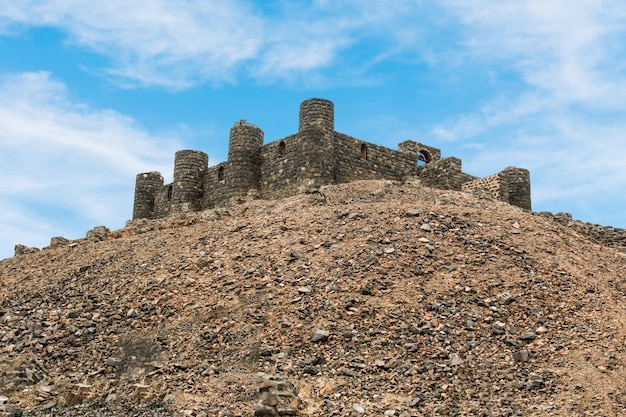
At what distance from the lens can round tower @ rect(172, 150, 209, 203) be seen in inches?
949

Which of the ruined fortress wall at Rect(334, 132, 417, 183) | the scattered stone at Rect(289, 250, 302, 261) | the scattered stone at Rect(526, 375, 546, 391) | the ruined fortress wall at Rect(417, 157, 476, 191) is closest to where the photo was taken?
the scattered stone at Rect(526, 375, 546, 391)

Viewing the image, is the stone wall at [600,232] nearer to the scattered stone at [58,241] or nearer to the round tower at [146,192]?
the scattered stone at [58,241]

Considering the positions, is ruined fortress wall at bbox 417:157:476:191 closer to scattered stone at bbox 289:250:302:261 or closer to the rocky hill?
the rocky hill

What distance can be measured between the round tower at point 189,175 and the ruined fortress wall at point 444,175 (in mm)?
8119

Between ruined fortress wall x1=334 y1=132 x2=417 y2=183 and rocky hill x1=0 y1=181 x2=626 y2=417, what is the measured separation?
5.32 metres

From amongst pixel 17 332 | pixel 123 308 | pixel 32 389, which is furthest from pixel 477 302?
pixel 17 332

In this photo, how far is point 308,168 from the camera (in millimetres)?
19938

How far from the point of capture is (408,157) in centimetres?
2239

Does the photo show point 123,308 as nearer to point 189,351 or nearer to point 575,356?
point 189,351

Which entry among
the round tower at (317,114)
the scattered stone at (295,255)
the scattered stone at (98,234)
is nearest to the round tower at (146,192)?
the scattered stone at (98,234)

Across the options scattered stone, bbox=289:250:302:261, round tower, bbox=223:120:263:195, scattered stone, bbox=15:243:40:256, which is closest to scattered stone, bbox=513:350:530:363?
scattered stone, bbox=289:250:302:261

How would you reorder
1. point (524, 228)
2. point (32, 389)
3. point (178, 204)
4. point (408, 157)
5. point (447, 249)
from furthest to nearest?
point (178, 204) < point (408, 157) < point (524, 228) < point (447, 249) < point (32, 389)

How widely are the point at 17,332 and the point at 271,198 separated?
9.76m

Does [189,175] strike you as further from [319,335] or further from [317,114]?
[319,335]
